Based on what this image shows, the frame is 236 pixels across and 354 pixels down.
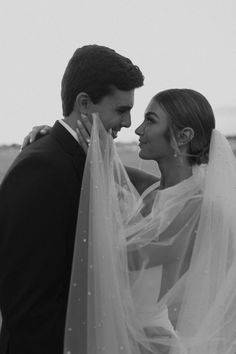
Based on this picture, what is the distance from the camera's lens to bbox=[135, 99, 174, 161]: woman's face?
11.5 ft

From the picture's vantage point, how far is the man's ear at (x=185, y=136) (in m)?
3.47

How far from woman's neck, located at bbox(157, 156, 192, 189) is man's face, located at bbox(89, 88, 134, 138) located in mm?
571

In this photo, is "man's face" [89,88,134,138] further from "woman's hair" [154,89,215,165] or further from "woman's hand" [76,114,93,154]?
"woman's hair" [154,89,215,165]

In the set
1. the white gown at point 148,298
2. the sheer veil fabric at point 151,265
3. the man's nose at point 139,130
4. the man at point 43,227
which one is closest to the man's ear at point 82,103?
the man at point 43,227

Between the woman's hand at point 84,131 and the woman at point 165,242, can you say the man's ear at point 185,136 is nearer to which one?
the woman at point 165,242

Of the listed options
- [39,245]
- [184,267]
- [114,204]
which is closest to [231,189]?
[184,267]

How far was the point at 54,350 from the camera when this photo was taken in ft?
9.31

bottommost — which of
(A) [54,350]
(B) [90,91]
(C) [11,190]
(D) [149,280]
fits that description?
(A) [54,350]

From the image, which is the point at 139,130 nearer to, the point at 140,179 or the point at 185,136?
the point at 185,136

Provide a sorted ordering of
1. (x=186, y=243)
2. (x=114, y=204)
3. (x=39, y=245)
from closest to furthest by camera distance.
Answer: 1. (x=39, y=245)
2. (x=114, y=204)
3. (x=186, y=243)

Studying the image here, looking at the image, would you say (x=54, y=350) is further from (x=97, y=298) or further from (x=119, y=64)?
(x=119, y=64)

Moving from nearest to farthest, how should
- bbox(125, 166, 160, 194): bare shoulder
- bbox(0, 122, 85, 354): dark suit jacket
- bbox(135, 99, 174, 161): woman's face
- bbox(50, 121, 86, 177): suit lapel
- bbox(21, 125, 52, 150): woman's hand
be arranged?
1. bbox(0, 122, 85, 354): dark suit jacket
2. bbox(50, 121, 86, 177): suit lapel
3. bbox(21, 125, 52, 150): woman's hand
4. bbox(135, 99, 174, 161): woman's face
5. bbox(125, 166, 160, 194): bare shoulder

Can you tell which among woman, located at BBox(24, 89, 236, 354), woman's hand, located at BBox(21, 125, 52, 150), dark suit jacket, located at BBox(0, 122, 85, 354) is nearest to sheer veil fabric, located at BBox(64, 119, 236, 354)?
woman, located at BBox(24, 89, 236, 354)

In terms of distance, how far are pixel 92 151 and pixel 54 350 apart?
1013 millimetres
